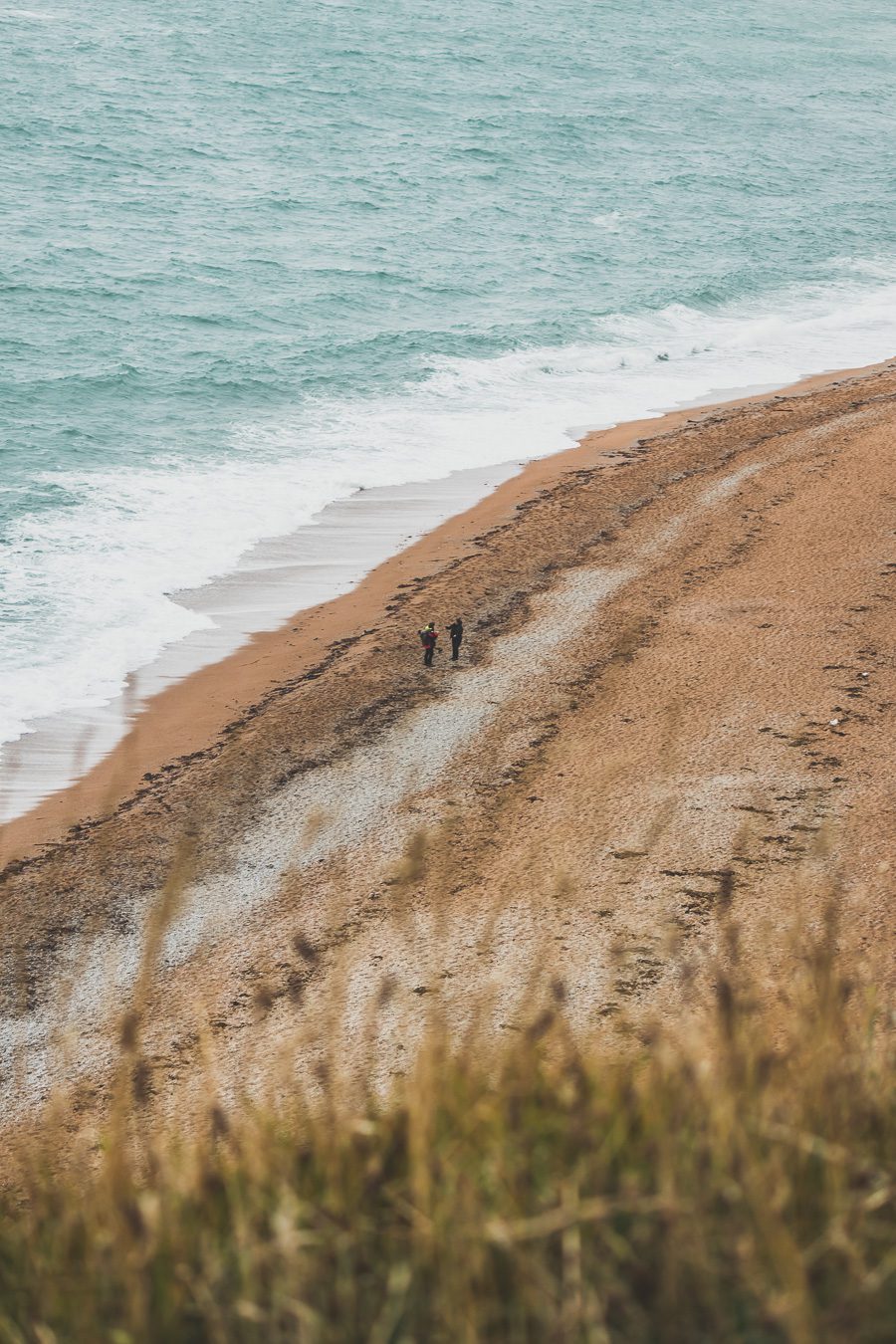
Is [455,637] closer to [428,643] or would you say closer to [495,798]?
[428,643]

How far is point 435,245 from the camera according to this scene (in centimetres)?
5309

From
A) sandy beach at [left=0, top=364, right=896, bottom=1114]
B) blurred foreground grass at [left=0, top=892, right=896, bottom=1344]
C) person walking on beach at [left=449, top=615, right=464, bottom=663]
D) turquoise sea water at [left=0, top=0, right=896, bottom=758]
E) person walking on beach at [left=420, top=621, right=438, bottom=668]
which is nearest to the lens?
blurred foreground grass at [left=0, top=892, right=896, bottom=1344]

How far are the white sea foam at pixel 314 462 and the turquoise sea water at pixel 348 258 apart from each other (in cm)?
10

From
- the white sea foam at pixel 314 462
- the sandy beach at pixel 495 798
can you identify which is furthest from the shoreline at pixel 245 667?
the white sea foam at pixel 314 462

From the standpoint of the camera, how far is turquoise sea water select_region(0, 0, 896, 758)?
28.9 meters

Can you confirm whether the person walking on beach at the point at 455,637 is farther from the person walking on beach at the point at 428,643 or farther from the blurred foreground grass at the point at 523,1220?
the blurred foreground grass at the point at 523,1220

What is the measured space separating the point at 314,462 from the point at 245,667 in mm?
11704

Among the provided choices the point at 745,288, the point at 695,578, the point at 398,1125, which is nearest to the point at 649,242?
the point at 745,288

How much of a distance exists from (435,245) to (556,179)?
13.6 m

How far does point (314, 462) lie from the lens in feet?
103

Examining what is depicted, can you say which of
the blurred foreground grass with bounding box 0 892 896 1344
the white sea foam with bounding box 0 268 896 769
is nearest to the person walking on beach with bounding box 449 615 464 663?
the white sea foam with bounding box 0 268 896 769

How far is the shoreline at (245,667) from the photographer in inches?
660

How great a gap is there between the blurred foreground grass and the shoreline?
769cm

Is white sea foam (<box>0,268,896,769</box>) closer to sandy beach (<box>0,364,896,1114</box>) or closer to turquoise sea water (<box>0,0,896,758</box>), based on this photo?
turquoise sea water (<box>0,0,896,758</box>)
